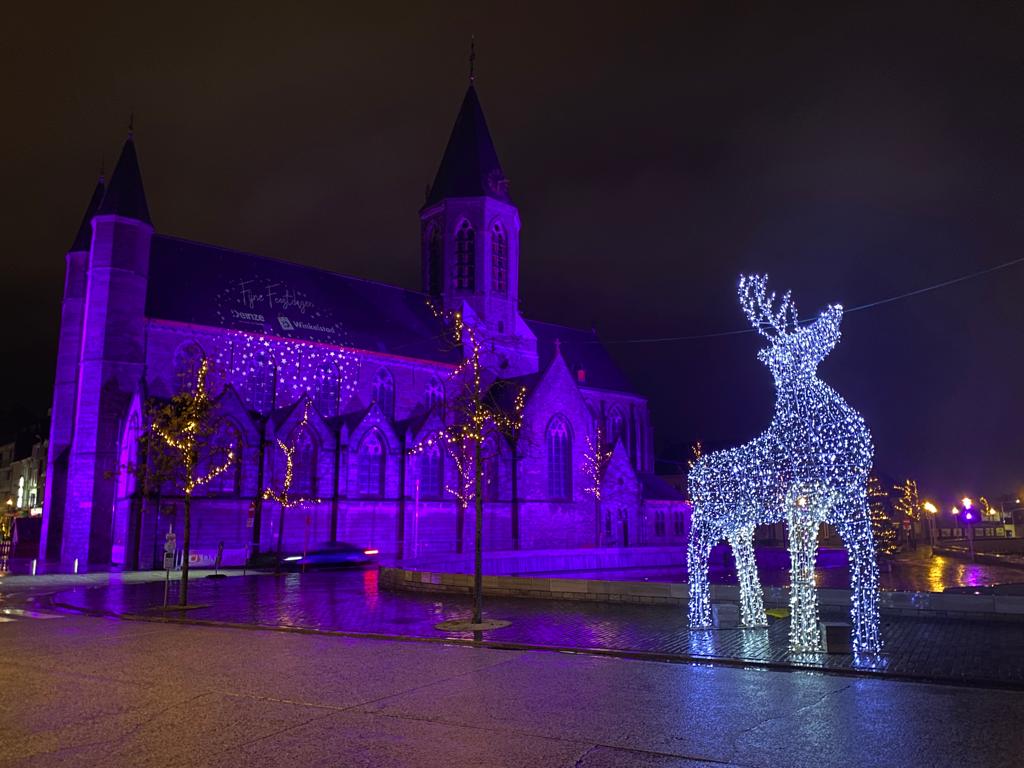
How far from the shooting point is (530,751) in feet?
22.0

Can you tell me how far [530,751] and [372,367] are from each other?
42693mm

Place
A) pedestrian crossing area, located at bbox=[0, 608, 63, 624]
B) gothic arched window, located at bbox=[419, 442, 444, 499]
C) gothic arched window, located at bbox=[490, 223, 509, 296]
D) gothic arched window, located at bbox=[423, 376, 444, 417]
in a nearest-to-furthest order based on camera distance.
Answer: pedestrian crossing area, located at bbox=[0, 608, 63, 624] → gothic arched window, located at bbox=[419, 442, 444, 499] → gothic arched window, located at bbox=[423, 376, 444, 417] → gothic arched window, located at bbox=[490, 223, 509, 296]

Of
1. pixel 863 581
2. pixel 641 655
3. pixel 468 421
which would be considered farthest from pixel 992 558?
pixel 641 655

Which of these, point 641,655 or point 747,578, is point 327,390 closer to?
point 747,578

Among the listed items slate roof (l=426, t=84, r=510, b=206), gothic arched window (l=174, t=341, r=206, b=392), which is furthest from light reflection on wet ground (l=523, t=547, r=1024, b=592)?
slate roof (l=426, t=84, r=510, b=206)

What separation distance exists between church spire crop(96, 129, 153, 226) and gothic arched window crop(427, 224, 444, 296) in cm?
2083

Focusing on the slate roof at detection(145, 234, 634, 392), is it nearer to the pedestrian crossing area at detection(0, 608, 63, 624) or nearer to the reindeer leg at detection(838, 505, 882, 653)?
the pedestrian crossing area at detection(0, 608, 63, 624)

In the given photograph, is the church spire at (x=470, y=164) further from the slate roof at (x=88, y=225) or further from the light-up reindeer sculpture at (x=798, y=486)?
the light-up reindeer sculpture at (x=798, y=486)

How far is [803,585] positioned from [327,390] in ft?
122

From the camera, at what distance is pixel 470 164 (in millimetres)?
56812

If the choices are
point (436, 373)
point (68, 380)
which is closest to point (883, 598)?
point (436, 373)

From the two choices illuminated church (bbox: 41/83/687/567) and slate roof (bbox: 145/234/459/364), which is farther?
slate roof (bbox: 145/234/459/364)

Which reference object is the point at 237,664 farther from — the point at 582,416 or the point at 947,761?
the point at 582,416

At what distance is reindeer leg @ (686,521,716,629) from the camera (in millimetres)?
14102
